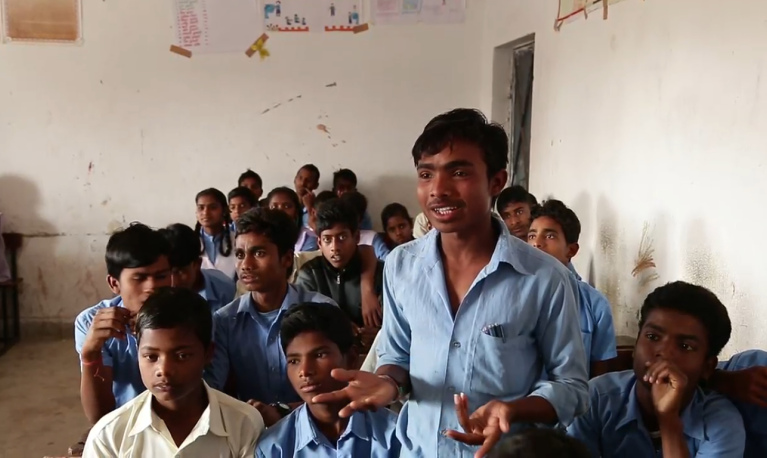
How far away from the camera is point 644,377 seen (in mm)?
1332

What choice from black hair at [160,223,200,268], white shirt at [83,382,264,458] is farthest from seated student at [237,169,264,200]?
white shirt at [83,382,264,458]

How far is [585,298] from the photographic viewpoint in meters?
2.07

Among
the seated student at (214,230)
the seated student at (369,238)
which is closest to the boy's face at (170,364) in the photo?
the seated student at (214,230)

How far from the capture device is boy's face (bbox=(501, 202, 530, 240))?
3.09m

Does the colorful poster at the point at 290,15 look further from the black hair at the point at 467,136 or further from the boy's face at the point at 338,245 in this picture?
the black hair at the point at 467,136

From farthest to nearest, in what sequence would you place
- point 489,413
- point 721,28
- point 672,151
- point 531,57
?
point 531,57
point 672,151
point 721,28
point 489,413

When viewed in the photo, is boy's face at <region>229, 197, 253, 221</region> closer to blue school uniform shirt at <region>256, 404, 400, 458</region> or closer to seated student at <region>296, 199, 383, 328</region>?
seated student at <region>296, 199, 383, 328</region>

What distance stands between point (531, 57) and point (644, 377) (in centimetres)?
302

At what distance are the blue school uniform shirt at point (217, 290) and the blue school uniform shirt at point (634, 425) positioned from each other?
1383 mm

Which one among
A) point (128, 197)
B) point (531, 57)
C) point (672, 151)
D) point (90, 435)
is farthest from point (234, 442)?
point (128, 197)

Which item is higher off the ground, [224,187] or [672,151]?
[672,151]

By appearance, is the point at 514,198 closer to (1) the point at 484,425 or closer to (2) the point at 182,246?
(2) the point at 182,246

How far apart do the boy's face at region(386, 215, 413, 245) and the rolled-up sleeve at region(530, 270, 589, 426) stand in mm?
3010

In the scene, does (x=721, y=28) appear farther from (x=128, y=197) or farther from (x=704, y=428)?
(x=128, y=197)
